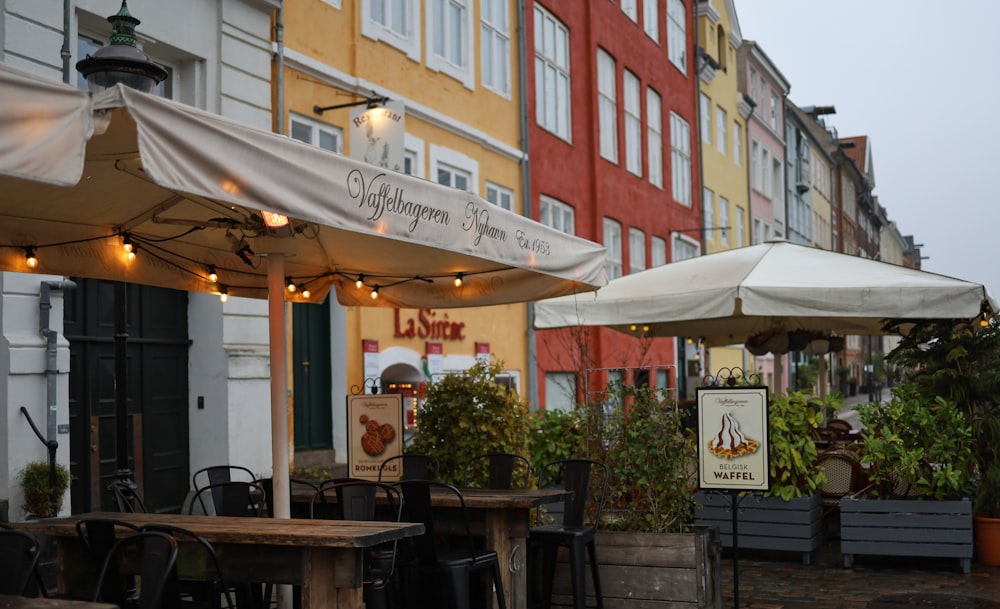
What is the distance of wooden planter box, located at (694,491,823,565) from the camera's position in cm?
997

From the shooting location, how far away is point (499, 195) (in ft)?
60.8

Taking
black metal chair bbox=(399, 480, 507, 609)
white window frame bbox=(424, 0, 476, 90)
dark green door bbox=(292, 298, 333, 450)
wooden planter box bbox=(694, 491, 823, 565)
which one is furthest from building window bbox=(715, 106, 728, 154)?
black metal chair bbox=(399, 480, 507, 609)

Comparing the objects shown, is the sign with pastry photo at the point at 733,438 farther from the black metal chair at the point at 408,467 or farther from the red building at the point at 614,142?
the red building at the point at 614,142

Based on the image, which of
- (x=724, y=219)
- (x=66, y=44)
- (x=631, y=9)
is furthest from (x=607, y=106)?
(x=66, y=44)

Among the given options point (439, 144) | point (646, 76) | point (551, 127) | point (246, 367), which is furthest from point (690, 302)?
point (646, 76)

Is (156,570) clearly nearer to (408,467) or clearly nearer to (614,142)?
(408,467)

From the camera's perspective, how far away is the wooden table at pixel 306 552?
518 centimetres

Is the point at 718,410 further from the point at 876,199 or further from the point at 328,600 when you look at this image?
the point at 876,199

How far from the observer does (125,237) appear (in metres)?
6.91

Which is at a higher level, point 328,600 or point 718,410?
point 718,410

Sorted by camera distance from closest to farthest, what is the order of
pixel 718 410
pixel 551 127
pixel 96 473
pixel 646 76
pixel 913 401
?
pixel 718 410
pixel 913 401
pixel 96 473
pixel 551 127
pixel 646 76

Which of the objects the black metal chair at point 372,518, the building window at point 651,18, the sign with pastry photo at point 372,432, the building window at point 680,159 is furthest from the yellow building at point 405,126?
the building window at point 680,159

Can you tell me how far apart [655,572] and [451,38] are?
11.6 metres

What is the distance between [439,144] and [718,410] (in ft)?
32.0
